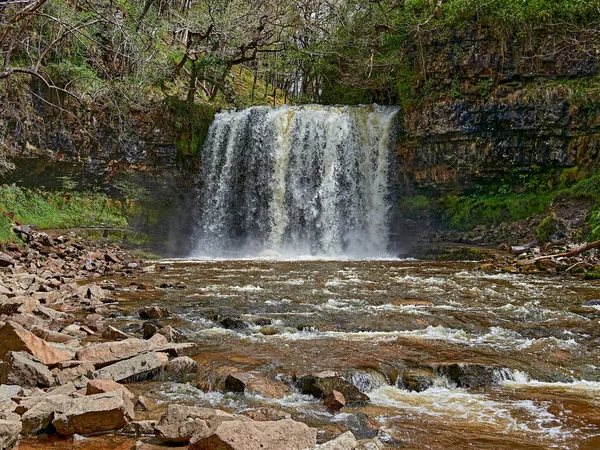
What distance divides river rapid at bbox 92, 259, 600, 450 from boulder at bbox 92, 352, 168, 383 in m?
0.13

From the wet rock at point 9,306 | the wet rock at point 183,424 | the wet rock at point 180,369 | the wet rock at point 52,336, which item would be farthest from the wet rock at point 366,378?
the wet rock at point 9,306

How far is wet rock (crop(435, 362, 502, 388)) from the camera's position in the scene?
5016mm

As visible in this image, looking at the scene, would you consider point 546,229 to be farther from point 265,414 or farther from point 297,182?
point 265,414

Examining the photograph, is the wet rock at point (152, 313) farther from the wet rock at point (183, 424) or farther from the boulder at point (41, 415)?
the wet rock at point (183, 424)

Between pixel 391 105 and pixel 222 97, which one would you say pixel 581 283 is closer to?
pixel 391 105

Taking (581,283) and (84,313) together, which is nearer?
(84,313)

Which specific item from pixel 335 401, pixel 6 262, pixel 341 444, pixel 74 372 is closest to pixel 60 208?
pixel 6 262

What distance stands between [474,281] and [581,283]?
7.49ft

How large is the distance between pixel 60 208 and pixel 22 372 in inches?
700

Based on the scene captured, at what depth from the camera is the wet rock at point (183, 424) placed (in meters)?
3.29

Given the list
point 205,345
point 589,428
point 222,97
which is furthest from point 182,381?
point 222,97

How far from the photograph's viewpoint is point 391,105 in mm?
24328

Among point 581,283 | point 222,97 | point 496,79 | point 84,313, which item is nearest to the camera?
point 84,313

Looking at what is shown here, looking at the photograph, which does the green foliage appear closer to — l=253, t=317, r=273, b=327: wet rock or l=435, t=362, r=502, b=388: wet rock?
l=253, t=317, r=273, b=327: wet rock
